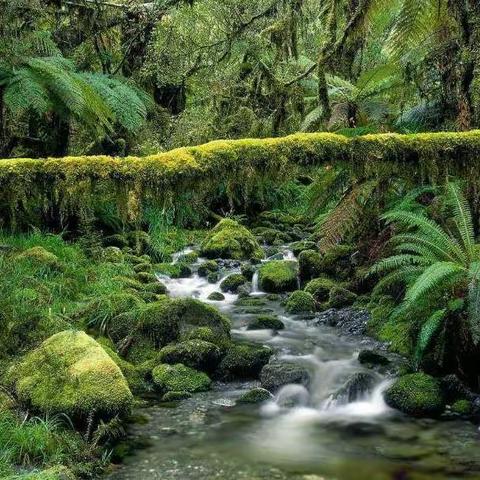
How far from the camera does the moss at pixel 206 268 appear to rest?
34.4ft

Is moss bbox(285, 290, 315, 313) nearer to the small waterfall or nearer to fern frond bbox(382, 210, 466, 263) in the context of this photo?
the small waterfall

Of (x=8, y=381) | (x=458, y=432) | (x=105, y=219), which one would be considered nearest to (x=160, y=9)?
(x=105, y=219)

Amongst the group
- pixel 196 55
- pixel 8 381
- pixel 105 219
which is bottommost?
pixel 8 381

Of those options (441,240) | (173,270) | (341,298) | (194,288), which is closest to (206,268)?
(173,270)

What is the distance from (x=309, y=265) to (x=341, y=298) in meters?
1.32

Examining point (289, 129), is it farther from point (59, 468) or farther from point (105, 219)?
point (59, 468)

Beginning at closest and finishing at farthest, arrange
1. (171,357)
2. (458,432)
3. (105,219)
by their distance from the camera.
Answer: (458,432)
(171,357)
(105,219)

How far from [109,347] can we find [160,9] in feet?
15.9

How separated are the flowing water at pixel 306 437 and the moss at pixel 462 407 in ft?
0.45

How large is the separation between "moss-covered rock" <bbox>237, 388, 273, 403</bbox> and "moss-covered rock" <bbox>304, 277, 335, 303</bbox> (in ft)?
10.3

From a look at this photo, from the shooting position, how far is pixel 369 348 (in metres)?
7.02

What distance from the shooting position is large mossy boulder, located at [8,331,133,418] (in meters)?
4.82

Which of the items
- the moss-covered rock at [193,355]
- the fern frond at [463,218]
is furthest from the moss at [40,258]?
the fern frond at [463,218]

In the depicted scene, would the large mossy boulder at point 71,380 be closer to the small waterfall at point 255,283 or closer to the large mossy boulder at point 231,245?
the small waterfall at point 255,283
